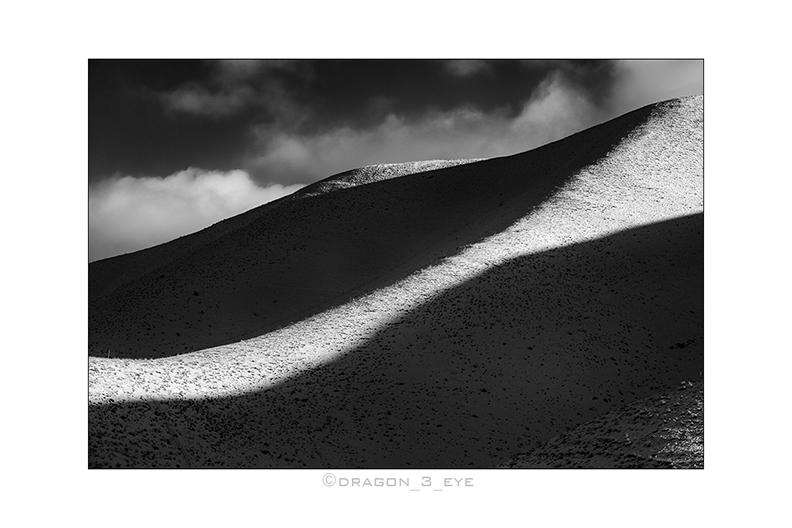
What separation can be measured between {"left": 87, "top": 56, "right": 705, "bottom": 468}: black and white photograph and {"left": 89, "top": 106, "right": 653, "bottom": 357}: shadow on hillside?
0.16m

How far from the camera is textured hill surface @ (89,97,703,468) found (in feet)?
28.3

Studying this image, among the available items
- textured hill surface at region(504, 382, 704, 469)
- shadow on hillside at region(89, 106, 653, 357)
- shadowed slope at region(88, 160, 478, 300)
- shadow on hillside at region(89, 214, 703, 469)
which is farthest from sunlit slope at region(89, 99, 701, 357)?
textured hill surface at region(504, 382, 704, 469)

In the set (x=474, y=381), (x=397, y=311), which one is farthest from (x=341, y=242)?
(x=474, y=381)

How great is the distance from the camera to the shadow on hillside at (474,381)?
809cm

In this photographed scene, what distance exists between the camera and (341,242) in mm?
20812

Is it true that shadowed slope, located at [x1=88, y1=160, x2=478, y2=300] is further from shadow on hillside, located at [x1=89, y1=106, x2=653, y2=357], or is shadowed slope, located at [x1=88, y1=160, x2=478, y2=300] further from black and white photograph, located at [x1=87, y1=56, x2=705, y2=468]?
black and white photograph, located at [x1=87, y1=56, x2=705, y2=468]

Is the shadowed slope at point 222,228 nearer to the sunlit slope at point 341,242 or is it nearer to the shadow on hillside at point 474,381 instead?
the sunlit slope at point 341,242

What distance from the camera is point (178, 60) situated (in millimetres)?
7191

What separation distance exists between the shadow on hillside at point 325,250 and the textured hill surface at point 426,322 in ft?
0.28

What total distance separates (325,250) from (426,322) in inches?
324

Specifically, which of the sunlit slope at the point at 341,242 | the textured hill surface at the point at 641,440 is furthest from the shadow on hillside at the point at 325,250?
the textured hill surface at the point at 641,440
